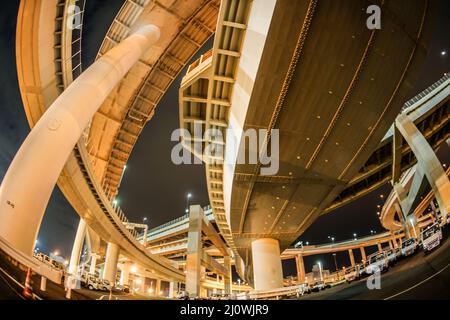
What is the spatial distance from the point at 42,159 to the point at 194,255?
17473 millimetres

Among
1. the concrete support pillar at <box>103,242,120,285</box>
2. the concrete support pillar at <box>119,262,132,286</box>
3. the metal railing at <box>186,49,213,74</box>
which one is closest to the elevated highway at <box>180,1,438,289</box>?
the metal railing at <box>186,49,213,74</box>

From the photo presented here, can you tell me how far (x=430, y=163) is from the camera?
21.8 m

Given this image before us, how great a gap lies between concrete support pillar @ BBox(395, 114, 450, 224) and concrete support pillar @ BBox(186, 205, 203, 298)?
20846 mm

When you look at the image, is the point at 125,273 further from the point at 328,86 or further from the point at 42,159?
the point at 328,86

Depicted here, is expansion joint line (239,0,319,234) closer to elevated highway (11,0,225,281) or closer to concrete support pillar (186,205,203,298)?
elevated highway (11,0,225,281)

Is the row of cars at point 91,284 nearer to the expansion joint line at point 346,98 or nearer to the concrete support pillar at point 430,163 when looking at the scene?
the expansion joint line at point 346,98

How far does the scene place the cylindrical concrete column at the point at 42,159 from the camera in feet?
25.0

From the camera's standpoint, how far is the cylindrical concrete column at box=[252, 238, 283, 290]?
22.2 m

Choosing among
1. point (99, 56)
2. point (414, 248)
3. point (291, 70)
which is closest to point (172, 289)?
point (99, 56)

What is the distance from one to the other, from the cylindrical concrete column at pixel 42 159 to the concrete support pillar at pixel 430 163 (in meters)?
24.9

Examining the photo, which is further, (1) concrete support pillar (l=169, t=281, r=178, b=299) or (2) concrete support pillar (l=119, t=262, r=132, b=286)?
(1) concrete support pillar (l=169, t=281, r=178, b=299)

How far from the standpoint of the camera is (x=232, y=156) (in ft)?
48.5

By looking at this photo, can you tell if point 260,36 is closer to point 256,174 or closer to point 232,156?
point 232,156
